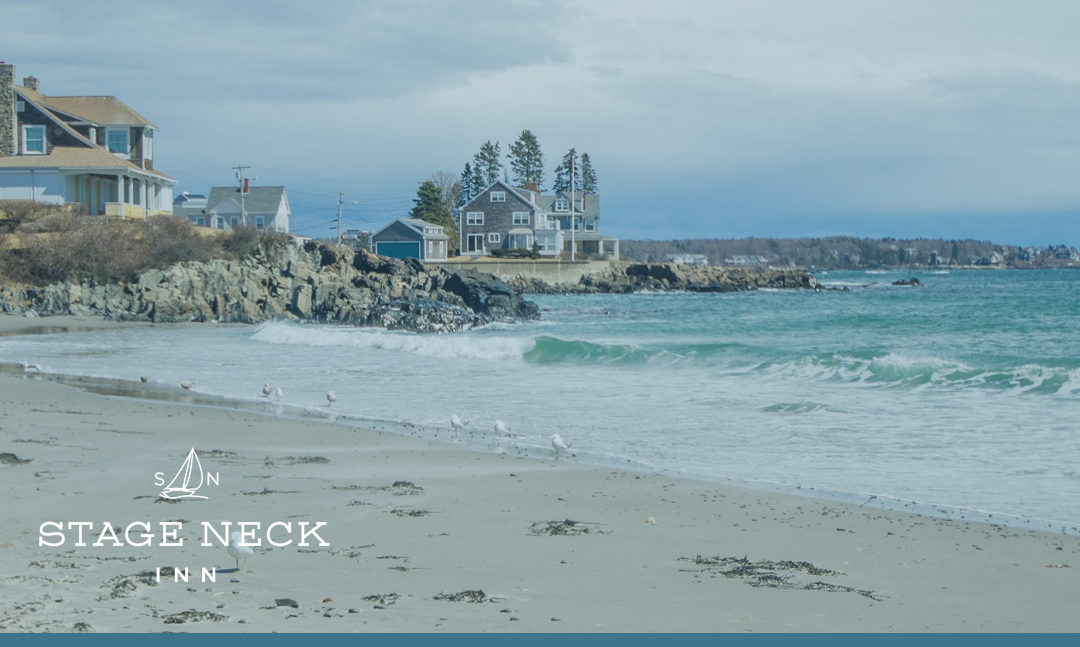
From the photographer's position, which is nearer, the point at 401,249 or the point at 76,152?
the point at 76,152

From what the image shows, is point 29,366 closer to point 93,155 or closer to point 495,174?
point 93,155

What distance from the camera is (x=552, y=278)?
72875mm

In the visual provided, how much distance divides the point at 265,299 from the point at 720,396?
2533 cm

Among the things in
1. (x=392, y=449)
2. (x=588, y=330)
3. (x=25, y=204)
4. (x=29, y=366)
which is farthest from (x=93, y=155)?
(x=392, y=449)

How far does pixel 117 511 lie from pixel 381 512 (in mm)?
1846

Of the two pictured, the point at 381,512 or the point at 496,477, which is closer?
the point at 381,512

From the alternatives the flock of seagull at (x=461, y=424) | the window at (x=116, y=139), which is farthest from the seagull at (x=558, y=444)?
the window at (x=116, y=139)

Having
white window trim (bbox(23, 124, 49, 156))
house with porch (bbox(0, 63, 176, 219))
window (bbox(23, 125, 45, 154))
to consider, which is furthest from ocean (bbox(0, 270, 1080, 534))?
window (bbox(23, 125, 45, 154))

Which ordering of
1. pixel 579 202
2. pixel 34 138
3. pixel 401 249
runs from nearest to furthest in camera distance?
pixel 34 138 → pixel 401 249 → pixel 579 202

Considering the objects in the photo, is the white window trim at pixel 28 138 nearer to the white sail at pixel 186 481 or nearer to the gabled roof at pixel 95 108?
the gabled roof at pixel 95 108

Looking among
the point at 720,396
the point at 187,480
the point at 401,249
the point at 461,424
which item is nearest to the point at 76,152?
the point at 401,249

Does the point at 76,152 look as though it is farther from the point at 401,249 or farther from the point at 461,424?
the point at 461,424

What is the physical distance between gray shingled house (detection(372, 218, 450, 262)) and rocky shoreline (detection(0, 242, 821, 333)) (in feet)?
90.4

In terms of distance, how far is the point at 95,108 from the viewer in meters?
49.3
